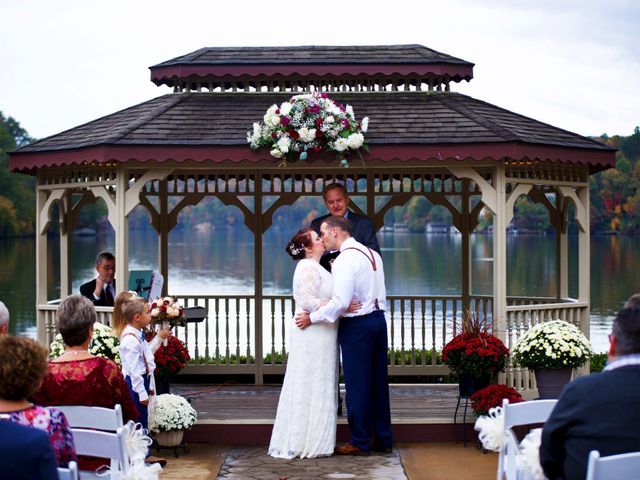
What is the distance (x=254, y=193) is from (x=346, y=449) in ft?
14.8

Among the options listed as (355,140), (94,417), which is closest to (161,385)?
(355,140)

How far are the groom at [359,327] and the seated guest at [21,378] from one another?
14.1 feet

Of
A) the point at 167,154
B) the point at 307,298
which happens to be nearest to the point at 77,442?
the point at 307,298

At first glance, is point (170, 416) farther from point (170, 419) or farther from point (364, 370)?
point (364, 370)

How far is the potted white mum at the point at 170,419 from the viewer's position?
909cm

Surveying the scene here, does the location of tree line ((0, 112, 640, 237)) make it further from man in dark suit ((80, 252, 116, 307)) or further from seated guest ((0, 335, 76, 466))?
seated guest ((0, 335, 76, 466))

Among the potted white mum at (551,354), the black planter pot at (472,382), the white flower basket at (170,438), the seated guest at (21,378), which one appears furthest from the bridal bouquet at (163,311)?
the seated guest at (21,378)

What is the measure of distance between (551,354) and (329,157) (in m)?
2.65

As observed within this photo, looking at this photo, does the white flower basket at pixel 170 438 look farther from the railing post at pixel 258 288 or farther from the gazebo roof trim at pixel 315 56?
the gazebo roof trim at pixel 315 56

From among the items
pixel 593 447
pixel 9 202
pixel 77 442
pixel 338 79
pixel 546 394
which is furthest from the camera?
pixel 9 202

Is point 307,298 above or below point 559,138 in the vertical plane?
below

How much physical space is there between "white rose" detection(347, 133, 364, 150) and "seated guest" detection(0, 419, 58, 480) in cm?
607

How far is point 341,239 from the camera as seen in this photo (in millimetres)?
8805

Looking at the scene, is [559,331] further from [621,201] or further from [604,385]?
[621,201]
